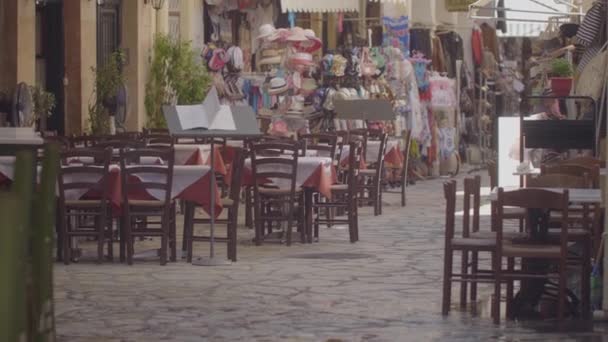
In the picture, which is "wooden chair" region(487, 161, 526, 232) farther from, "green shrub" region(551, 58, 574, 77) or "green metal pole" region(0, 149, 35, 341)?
"green metal pole" region(0, 149, 35, 341)

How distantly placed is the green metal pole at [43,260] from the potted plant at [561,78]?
10281mm

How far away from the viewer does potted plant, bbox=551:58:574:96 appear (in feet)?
41.3

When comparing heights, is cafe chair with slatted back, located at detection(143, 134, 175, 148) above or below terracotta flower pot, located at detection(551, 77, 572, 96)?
below

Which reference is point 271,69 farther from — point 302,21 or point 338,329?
point 338,329

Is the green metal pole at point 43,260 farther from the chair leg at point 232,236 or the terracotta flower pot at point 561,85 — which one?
the terracotta flower pot at point 561,85

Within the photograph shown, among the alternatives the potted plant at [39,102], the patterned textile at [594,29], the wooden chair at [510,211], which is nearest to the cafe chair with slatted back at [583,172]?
the wooden chair at [510,211]

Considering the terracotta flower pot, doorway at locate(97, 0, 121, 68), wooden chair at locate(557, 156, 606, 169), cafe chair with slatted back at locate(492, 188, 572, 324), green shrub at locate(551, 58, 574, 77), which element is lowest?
cafe chair with slatted back at locate(492, 188, 572, 324)

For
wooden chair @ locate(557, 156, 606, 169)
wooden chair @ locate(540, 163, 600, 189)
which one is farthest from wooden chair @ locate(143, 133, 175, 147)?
wooden chair @ locate(540, 163, 600, 189)

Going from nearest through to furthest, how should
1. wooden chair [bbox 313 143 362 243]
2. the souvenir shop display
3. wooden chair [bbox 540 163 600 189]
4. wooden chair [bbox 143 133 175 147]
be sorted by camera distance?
wooden chair [bbox 540 163 600 189]
wooden chair [bbox 313 143 362 243]
wooden chair [bbox 143 133 175 147]
the souvenir shop display

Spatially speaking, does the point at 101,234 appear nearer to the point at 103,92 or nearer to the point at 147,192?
the point at 147,192

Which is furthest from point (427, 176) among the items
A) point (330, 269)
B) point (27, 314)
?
point (27, 314)

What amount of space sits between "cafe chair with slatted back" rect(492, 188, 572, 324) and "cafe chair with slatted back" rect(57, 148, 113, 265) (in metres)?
4.18

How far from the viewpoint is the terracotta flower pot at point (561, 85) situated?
495 inches

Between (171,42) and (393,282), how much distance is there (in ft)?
39.9
